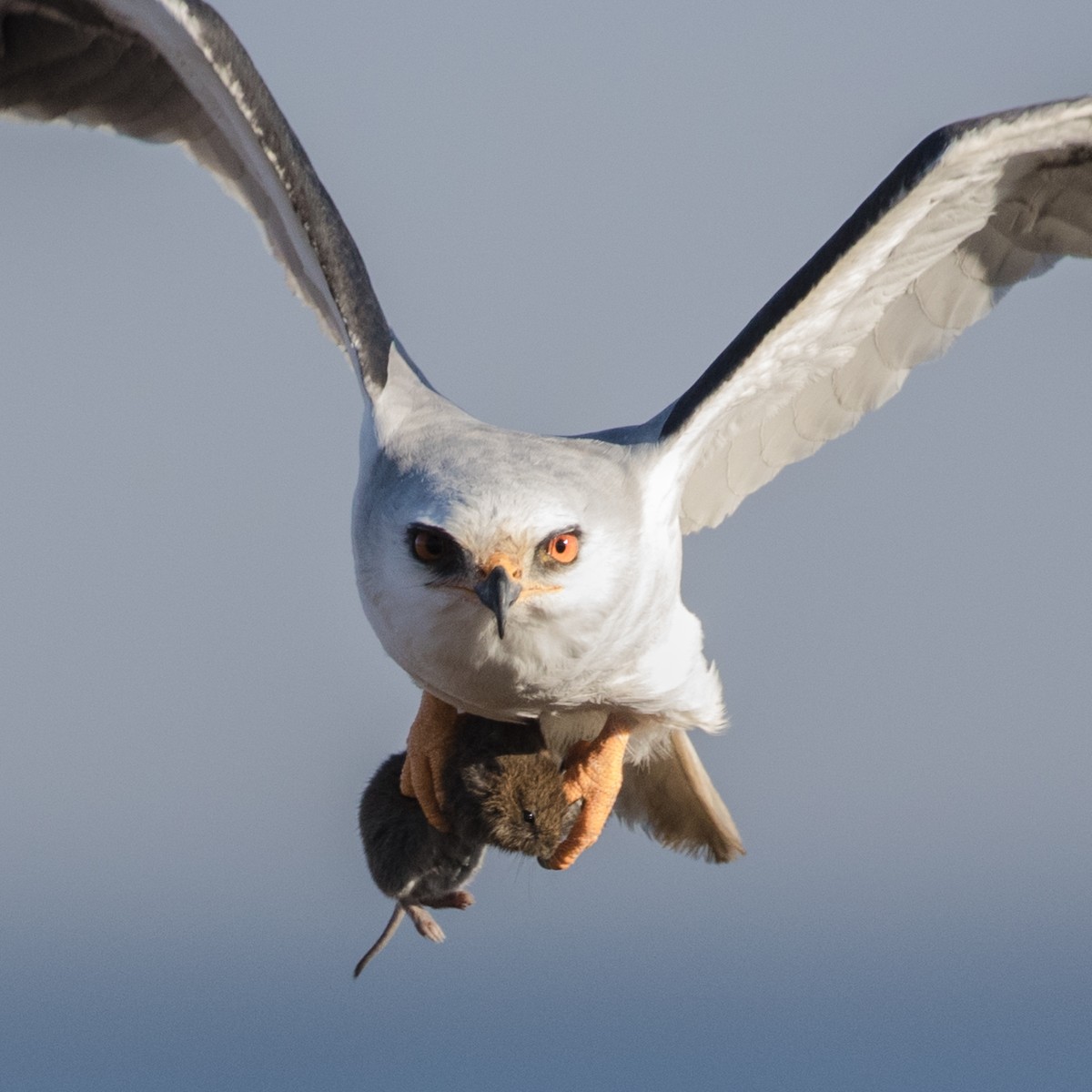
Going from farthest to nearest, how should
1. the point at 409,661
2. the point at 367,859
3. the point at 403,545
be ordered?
the point at 367,859 < the point at 409,661 < the point at 403,545

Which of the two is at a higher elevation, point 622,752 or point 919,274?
point 919,274

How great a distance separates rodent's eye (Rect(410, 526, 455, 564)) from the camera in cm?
550

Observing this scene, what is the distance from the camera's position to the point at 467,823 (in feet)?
20.5

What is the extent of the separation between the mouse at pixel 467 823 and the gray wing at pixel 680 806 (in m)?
0.78

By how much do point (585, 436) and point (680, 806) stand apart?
1.60 m

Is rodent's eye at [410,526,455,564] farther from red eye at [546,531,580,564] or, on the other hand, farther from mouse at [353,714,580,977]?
mouse at [353,714,580,977]

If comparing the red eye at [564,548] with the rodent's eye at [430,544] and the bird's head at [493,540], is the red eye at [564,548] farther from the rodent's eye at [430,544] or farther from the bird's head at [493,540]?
the rodent's eye at [430,544]

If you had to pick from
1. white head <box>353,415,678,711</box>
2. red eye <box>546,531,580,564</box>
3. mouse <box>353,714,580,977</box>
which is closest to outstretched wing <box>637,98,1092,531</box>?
white head <box>353,415,678,711</box>

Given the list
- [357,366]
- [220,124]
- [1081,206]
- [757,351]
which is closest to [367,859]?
[357,366]

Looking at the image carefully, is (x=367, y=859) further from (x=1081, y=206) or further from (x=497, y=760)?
(x=1081, y=206)

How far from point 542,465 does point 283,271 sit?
198 cm

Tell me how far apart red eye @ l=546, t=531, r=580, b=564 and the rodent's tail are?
154 centimetres

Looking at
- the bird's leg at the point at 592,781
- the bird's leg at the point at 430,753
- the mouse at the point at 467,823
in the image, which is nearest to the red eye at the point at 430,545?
the mouse at the point at 467,823

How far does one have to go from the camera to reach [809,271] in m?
6.41
